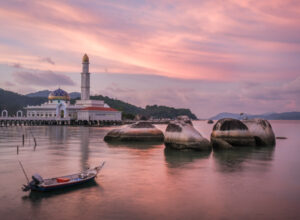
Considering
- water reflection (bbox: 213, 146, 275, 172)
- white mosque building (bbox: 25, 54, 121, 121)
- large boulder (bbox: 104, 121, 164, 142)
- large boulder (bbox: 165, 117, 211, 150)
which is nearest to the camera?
water reflection (bbox: 213, 146, 275, 172)

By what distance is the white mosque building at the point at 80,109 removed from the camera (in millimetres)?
120125

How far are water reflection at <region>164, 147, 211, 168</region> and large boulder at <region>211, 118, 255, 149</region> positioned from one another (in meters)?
5.54

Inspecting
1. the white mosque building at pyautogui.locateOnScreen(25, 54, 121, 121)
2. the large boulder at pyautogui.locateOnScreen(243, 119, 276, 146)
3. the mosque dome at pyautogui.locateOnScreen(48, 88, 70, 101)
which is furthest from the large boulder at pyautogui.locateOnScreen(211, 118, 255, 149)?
the mosque dome at pyautogui.locateOnScreen(48, 88, 70, 101)

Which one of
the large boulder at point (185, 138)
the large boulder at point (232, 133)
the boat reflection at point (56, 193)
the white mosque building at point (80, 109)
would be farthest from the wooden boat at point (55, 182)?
the white mosque building at point (80, 109)

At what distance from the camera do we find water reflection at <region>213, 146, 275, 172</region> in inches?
979

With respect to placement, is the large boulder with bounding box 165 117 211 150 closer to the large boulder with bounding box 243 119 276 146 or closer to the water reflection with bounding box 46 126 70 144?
the large boulder with bounding box 243 119 276 146

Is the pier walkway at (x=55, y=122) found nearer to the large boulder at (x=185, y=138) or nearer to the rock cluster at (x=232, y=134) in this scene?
the rock cluster at (x=232, y=134)

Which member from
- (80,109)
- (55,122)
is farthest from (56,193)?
(80,109)

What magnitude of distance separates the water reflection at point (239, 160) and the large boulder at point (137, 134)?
12689mm

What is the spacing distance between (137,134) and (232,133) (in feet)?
40.5

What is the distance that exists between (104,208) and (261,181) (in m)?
10.2

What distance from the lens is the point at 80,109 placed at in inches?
4769

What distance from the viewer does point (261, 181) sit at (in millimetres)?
20109

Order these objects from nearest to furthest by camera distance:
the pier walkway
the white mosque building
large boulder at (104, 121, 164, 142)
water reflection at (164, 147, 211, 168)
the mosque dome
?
water reflection at (164, 147, 211, 168) < large boulder at (104, 121, 164, 142) < the pier walkway < the white mosque building < the mosque dome
